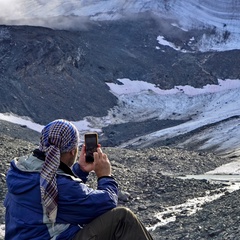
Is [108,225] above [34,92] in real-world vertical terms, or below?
above

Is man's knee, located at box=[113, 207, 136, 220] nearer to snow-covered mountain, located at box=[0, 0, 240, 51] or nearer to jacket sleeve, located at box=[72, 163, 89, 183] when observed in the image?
jacket sleeve, located at box=[72, 163, 89, 183]

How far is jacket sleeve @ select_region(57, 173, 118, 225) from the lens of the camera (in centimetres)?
577

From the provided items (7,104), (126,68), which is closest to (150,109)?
(126,68)

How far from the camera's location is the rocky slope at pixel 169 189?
13328 millimetres

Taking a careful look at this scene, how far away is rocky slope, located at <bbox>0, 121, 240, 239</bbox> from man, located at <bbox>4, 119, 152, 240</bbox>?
19.2 ft

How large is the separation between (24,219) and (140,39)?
82659mm

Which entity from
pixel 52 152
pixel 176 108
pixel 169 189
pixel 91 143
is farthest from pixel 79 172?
pixel 176 108

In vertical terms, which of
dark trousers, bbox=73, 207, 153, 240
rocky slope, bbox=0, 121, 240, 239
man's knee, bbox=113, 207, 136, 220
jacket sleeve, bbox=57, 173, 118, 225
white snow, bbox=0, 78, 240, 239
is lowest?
white snow, bbox=0, 78, 240, 239

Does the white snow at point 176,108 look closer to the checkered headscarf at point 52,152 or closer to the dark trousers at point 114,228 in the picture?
the dark trousers at point 114,228

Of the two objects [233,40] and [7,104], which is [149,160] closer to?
[7,104]

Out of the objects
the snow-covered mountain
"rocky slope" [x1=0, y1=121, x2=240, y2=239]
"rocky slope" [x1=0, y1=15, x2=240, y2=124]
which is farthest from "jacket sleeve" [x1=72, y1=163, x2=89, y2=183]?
the snow-covered mountain

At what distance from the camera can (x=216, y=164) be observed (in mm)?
37438

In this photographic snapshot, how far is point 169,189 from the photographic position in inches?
906

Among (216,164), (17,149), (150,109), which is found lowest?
(150,109)
